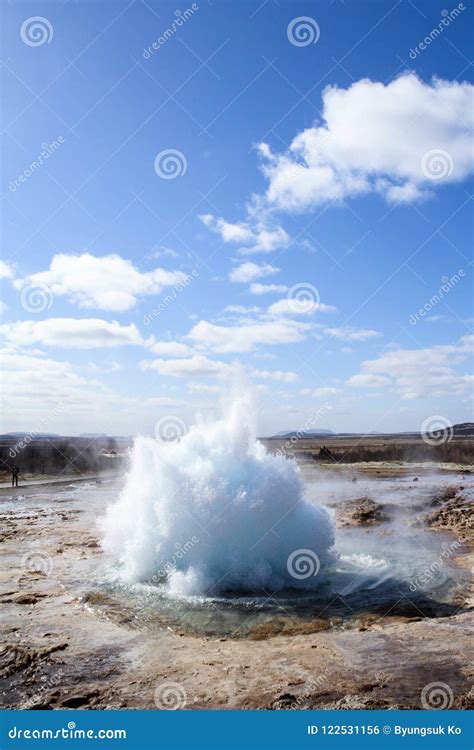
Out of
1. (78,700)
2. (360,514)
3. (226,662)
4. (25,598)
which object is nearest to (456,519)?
(360,514)

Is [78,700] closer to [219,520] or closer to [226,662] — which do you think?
[226,662]

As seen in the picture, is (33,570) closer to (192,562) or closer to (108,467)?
(192,562)

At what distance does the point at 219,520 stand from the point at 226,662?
14.2 feet

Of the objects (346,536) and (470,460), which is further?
(470,460)

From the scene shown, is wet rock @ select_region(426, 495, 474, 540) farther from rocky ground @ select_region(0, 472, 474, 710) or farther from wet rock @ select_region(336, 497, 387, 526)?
rocky ground @ select_region(0, 472, 474, 710)

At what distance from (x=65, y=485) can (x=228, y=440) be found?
22.4 metres

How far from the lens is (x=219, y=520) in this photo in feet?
36.1

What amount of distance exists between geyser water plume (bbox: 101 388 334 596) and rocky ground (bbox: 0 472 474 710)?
199 centimetres

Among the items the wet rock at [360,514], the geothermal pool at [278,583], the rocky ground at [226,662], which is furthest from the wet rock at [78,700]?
the wet rock at [360,514]

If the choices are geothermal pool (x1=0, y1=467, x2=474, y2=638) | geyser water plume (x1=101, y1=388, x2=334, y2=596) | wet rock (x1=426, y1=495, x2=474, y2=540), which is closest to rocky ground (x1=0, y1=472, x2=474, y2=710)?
geothermal pool (x1=0, y1=467, x2=474, y2=638)

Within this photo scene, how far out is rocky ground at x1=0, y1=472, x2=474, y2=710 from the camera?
586 cm

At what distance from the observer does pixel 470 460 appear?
4381cm

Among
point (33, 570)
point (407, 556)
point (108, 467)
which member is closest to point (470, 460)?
point (108, 467)

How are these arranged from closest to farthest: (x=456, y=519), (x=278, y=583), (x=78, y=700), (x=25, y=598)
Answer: (x=78, y=700)
(x=25, y=598)
(x=278, y=583)
(x=456, y=519)
